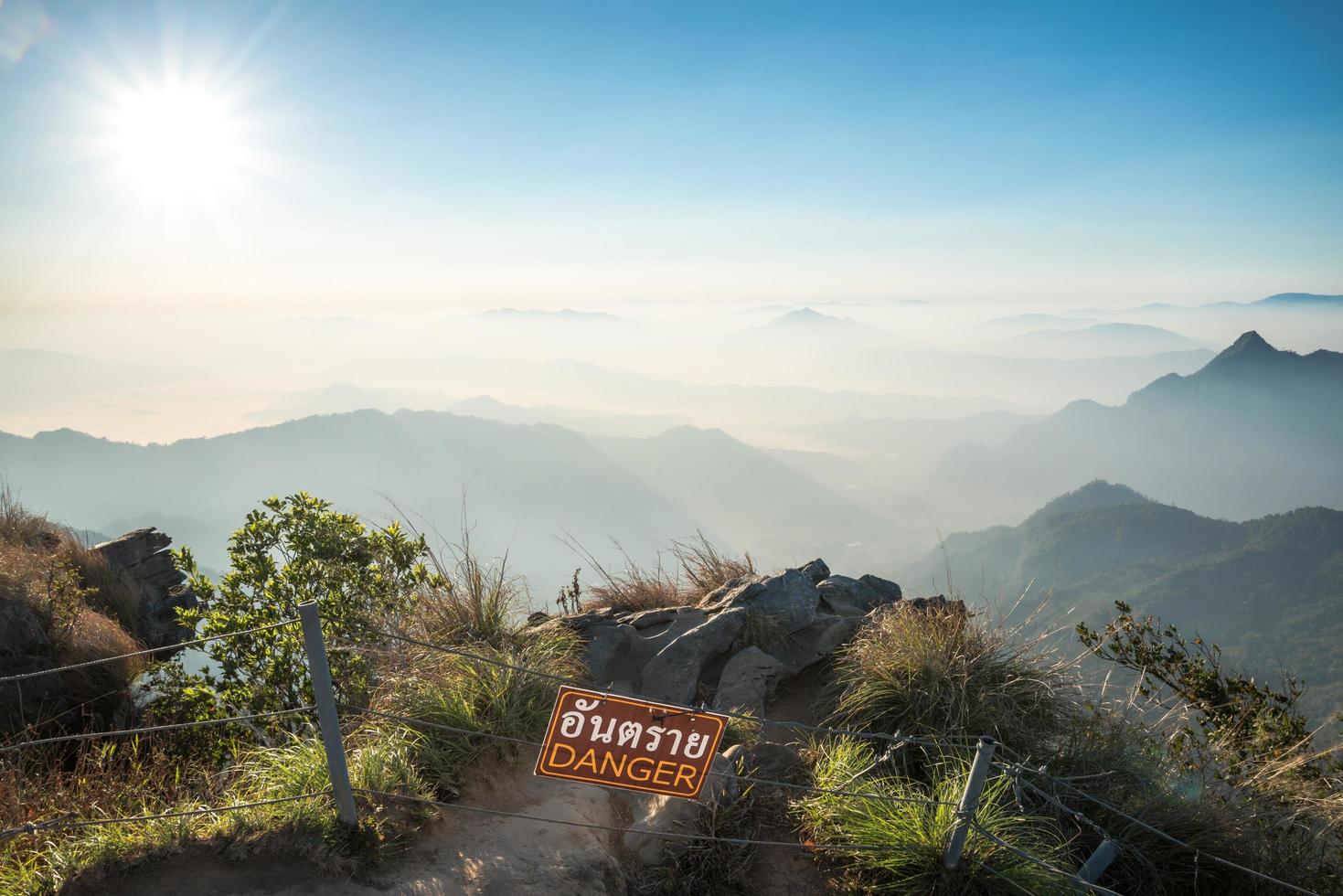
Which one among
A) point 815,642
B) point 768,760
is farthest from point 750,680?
point 768,760

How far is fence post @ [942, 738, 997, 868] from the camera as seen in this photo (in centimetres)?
425

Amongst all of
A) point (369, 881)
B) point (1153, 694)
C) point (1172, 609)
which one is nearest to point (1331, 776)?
point (1153, 694)

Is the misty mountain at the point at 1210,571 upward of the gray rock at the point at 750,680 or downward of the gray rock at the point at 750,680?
downward

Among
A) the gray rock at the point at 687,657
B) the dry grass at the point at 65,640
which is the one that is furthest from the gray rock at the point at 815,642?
the dry grass at the point at 65,640

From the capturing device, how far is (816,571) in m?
10.6

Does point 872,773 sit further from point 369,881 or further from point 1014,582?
point 1014,582

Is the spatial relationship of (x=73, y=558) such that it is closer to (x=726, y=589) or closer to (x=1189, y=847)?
(x=726, y=589)

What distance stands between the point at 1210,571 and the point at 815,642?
14656cm

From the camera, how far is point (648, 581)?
10297 mm

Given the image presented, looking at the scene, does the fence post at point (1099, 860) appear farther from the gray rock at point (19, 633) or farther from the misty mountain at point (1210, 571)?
the misty mountain at point (1210, 571)

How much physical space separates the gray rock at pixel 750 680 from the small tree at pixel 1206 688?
346cm

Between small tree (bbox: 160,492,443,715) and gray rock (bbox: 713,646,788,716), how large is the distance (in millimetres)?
3439

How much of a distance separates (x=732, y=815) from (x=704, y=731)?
1.63 meters

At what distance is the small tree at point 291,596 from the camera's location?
299 inches
